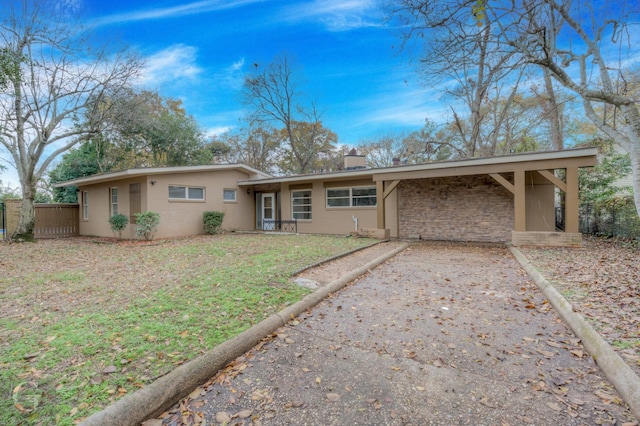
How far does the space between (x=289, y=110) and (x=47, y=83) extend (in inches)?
634

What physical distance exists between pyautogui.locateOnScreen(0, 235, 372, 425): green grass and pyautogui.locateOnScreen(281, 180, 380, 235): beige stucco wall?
6501 mm

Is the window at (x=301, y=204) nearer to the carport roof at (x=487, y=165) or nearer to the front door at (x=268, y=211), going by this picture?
the front door at (x=268, y=211)

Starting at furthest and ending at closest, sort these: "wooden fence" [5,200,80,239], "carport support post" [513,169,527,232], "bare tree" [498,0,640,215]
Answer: "wooden fence" [5,200,80,239], "carport support post" [513,169,527,232], "bare tree" [498,0,640,215]

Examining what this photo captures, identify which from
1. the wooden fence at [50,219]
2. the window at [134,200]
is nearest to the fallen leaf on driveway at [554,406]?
the window at [134,200]

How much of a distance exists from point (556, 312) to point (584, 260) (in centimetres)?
383

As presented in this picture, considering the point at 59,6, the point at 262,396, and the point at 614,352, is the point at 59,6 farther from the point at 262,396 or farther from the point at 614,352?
the point at 614,352

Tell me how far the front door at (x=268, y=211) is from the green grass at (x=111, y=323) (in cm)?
872

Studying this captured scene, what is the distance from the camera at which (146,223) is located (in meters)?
11.8

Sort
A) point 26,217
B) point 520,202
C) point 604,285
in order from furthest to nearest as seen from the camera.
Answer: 1. point 26,217
2. point 520,202
3. point 604,285

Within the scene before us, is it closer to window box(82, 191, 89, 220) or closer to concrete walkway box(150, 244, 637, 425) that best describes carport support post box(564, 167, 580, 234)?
concrete walkway box(150, 244, 637, 425)

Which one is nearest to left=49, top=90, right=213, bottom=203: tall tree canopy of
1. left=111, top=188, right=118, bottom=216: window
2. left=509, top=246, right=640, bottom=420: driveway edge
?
left=111, top=188, right=118, bottom=216: window

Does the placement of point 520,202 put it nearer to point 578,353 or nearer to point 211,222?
point 578,353

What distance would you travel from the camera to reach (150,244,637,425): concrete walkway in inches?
84.4

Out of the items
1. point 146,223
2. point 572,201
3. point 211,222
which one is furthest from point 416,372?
point 211,222
